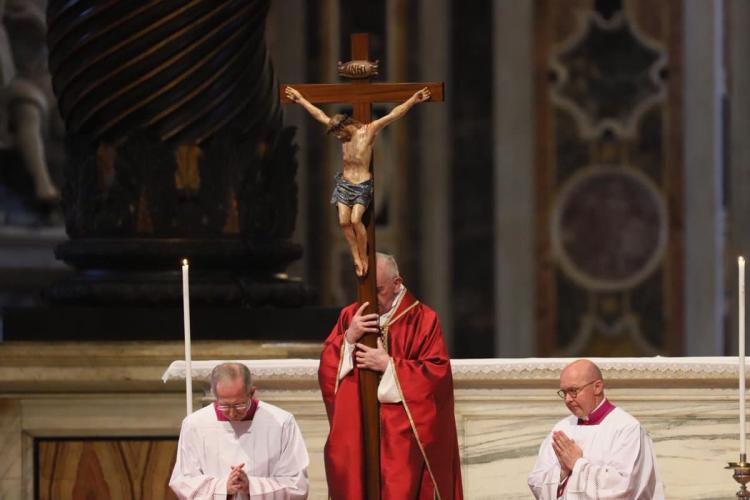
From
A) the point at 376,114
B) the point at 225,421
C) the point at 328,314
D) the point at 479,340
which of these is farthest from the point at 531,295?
the point at 225,421

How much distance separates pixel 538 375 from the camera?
737 cm

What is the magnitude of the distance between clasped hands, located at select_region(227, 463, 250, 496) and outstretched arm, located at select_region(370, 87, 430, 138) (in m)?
1.13

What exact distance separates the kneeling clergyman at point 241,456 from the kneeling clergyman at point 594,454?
784 millimetres

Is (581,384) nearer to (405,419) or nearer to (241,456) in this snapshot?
(405,419)

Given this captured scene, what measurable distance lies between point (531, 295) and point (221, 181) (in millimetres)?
4913

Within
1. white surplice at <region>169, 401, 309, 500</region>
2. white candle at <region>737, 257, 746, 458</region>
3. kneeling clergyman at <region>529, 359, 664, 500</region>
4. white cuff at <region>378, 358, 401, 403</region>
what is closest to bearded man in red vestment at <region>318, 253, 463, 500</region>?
white cuff at <region>378, 358, 401, 403</region>

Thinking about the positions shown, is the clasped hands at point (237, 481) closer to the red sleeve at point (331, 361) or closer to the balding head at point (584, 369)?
the red sleeve at point (331, 361)

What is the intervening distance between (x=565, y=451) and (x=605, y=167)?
6370 millimetres

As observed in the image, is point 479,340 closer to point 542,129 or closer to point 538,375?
point 542,129

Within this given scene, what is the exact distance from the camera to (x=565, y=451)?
251 inches

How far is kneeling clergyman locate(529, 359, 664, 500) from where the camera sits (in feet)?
20.7

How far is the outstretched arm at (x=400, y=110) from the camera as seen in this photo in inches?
250

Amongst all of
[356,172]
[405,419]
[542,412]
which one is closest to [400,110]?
[356,172]

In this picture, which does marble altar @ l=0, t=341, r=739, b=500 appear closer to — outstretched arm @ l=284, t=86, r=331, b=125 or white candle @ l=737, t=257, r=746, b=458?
white candle @ l=737, t=257, r=746, b=458
